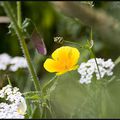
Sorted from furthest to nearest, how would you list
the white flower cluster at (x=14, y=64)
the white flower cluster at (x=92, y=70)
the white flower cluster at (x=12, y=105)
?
1. the white flower cluster at (x=14, y=64)
2. the white flower cluster at (x=92, y=70)
3. the white flower cluster at (x=12, y=105)

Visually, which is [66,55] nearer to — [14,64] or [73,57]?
[73,57]

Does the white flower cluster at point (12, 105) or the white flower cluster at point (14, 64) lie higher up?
the white flower cluster at point (14, 64)

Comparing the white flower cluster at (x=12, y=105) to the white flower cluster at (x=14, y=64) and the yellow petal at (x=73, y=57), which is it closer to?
the yellow petal at (x=73, y=57)

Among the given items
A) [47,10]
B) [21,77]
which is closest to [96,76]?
[21,77]

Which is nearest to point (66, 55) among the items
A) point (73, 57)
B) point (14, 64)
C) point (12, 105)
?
point (73, 57)

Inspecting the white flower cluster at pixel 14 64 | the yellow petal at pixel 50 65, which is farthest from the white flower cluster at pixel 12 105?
the white flower cluster at pixel 14 64

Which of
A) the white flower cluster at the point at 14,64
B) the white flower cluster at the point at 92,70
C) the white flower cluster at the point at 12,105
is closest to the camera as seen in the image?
the white flower cluster at the point at 12,105
